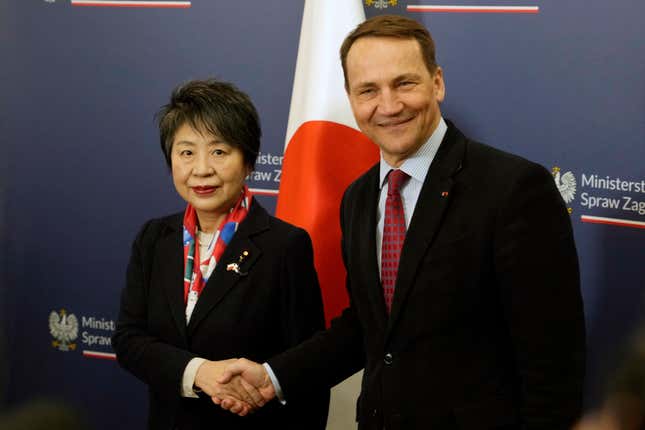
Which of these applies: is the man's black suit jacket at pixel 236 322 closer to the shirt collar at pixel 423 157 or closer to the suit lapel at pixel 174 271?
the suit lapel at pixel 174 271

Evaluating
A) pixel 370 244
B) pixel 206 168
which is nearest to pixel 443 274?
pixel 370 244

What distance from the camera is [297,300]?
207cm

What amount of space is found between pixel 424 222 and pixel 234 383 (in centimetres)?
64

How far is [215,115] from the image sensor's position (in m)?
2.11

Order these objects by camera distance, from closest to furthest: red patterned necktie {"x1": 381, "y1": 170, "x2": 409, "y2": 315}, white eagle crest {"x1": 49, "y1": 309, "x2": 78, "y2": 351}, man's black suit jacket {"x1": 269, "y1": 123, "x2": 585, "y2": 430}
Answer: man's black suit jacket {"x1": 269, "y1": 123, "x2": 585, "y2": 430}
red patterned necktie {"x1": 381, "y1": 170, "x2": 409, "y2": 315}
white eagle crest {"x1": 49, "y1": 309, "x2": 78, "y2": 351}

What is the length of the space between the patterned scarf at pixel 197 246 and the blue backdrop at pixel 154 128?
4.17ft

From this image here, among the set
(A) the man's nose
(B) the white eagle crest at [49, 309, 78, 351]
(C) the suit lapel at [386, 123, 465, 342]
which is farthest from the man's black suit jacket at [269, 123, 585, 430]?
(B) the white eagle crest at [49, 309, 78, 351]

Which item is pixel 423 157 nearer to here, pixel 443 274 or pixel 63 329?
pixel 443 274

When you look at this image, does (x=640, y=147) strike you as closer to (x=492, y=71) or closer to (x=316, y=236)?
(x=492, y=71)

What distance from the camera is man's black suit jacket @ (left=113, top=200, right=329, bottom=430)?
6.75 feet

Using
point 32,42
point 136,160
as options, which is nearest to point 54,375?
point 136,160

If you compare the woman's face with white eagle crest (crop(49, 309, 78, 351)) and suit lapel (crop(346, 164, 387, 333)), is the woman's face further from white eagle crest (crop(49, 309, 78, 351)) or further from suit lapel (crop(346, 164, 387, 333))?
white eagle crest (crop(49, 309, 78, 351))

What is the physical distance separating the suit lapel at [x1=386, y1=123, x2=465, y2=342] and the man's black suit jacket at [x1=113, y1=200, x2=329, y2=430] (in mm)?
355

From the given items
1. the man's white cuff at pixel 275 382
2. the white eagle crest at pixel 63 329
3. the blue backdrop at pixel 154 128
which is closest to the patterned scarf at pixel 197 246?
the man's white cuff at pixel 275 382
